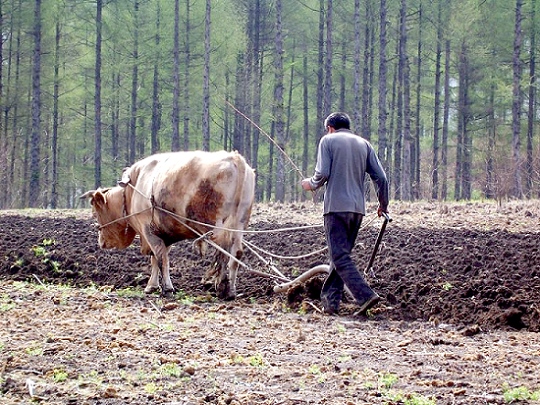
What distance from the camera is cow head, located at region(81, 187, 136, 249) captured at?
1171 cm

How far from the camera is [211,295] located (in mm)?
10016

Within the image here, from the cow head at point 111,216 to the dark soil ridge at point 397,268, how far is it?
0.42 metres

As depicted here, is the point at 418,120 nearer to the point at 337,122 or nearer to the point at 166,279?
the point at 166,279

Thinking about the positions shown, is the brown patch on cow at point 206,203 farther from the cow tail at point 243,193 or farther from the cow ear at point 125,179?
the cow ear at point 125,179

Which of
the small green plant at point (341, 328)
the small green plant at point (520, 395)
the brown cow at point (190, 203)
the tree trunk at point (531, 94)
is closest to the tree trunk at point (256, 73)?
the tree trunk at point (531, 94)

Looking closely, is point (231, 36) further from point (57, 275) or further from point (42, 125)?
point (57, 275)

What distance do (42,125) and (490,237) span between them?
33.3m

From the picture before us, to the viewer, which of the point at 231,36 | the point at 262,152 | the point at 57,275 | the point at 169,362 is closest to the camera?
the point at 169,362

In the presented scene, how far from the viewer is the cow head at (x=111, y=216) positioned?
11711 mm

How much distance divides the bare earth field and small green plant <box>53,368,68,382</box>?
0.05 feet

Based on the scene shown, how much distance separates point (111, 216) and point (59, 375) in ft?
21.5

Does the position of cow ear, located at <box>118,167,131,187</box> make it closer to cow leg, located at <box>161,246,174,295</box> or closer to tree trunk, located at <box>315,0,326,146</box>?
cow leg, located at <box>161,246,174,295</box>

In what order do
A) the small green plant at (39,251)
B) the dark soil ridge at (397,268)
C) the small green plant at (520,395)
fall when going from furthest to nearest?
the small green plant at (39,251)
the dark soil ridge at (397,268)
the small green plant at (520,395)

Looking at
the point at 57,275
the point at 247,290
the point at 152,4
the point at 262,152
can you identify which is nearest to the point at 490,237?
the point at 247,290
